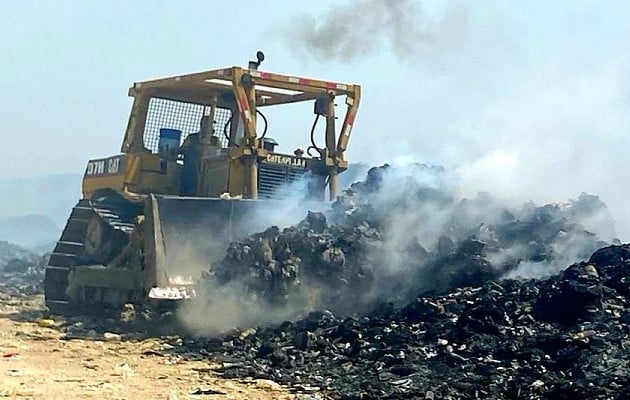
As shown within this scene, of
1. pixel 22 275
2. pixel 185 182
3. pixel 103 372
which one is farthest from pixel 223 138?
pixel 22 275

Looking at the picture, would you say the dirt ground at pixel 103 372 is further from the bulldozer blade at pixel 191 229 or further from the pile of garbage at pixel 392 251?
the pile of garbage at pixel 392 251

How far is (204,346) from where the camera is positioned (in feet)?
31.3

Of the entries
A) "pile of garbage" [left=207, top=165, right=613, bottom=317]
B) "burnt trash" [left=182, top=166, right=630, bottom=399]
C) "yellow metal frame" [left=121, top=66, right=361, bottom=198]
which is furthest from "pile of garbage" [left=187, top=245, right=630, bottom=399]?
"yellow metal frame" [left=121, top=66, right=361, bottom=198]

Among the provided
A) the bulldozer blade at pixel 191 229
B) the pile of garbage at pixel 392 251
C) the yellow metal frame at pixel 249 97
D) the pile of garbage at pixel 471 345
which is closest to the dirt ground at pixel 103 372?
the pile of garbage at pixel 471 345

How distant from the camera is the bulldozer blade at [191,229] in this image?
11.1 meters

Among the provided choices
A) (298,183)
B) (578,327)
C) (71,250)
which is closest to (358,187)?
(298,183)

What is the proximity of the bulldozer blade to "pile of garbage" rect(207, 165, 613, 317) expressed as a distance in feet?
1.87

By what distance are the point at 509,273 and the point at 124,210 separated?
5.48 metres

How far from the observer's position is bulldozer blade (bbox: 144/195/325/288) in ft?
36.4

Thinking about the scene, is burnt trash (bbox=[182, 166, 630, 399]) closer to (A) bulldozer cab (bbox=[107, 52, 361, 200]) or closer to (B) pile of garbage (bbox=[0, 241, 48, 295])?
(A) bulldozer cab (bbox=[107, 52, 361, 200])

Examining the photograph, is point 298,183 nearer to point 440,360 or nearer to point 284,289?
point 284,289

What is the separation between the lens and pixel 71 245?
43.3ft

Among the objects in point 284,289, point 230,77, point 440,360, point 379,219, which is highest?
point 230,77

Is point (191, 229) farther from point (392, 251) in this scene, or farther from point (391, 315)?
point (391, 315)
